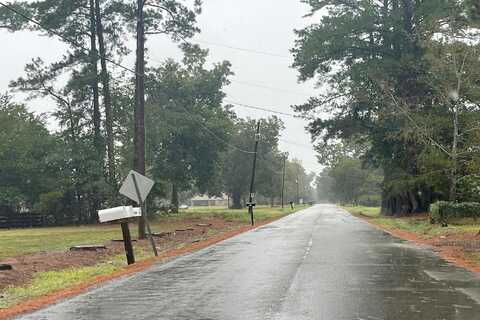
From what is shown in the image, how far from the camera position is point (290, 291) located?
10523 mm

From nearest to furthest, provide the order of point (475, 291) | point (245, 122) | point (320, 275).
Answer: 1. point (475, 291)
2. point (320, 275)
3. point (245, 122)

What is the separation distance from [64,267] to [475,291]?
11.0 m

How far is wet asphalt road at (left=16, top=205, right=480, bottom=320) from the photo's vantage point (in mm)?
8578

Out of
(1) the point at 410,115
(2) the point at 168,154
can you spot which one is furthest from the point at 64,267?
(2) the point at 168,154

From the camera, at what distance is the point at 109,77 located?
4703cm

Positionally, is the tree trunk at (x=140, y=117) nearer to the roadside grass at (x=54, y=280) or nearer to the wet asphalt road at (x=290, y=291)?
the roadside grass at (x=54, y=280)

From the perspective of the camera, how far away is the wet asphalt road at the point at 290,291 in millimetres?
8578

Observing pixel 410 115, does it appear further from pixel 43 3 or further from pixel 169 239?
pixel 43 3

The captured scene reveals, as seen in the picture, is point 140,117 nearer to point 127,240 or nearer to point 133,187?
point 133,187

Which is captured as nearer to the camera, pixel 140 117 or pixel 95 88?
pixel 140 117

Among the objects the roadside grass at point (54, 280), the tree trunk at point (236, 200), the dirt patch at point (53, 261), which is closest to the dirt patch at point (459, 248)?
the roadside grass at point (54, 280)

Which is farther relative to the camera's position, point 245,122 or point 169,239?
point 245,122

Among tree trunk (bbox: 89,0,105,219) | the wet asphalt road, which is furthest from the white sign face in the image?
tree trunk (bbox: 89,0,105,219)

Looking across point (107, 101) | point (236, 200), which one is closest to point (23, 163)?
point (107, 101)
